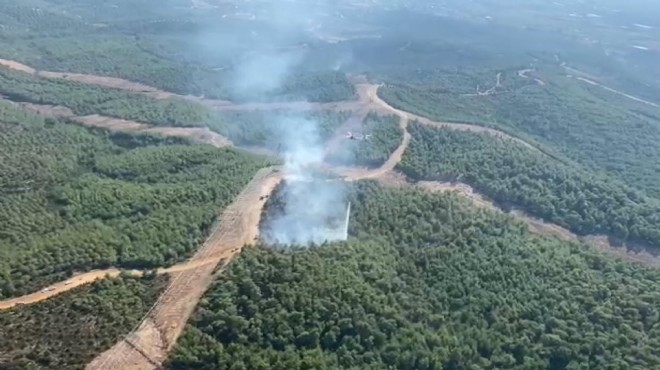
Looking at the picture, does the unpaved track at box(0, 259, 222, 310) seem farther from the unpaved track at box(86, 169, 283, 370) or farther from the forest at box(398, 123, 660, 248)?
the forest at box(398, 123, 660, 248)

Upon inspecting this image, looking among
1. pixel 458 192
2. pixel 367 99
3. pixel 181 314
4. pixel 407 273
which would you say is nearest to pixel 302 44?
pixel 367 99

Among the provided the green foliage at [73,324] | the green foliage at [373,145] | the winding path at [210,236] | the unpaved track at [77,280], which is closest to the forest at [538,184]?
the winding path at [210,236]

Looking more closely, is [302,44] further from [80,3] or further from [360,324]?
[360,324]

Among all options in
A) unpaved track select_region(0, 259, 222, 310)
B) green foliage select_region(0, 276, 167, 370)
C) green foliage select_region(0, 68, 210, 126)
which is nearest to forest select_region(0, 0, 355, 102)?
green foliage select_region(0, 68, 210, 126)

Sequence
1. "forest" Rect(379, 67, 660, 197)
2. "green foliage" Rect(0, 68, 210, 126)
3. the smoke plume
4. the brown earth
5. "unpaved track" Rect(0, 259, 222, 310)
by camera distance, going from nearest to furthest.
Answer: "unpaved track" Rect(0, 259, 222, 310) < the smoke plume < "green foliage" Rect(0, 68, 210, 126) < "forest" Rect(379, 67, 660, 197) < the brown earth

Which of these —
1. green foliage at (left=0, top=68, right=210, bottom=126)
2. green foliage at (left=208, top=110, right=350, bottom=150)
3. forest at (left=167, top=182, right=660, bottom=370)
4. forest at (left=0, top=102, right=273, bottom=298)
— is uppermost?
green foliage at (left=0, top=68, right=210, bottom=126)

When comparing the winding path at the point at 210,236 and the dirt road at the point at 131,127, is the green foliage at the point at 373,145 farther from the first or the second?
the dirt road at the point at 131,127

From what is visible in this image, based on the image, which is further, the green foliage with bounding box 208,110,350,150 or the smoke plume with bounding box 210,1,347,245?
the green foliage with bounding box 208,110,350,150
